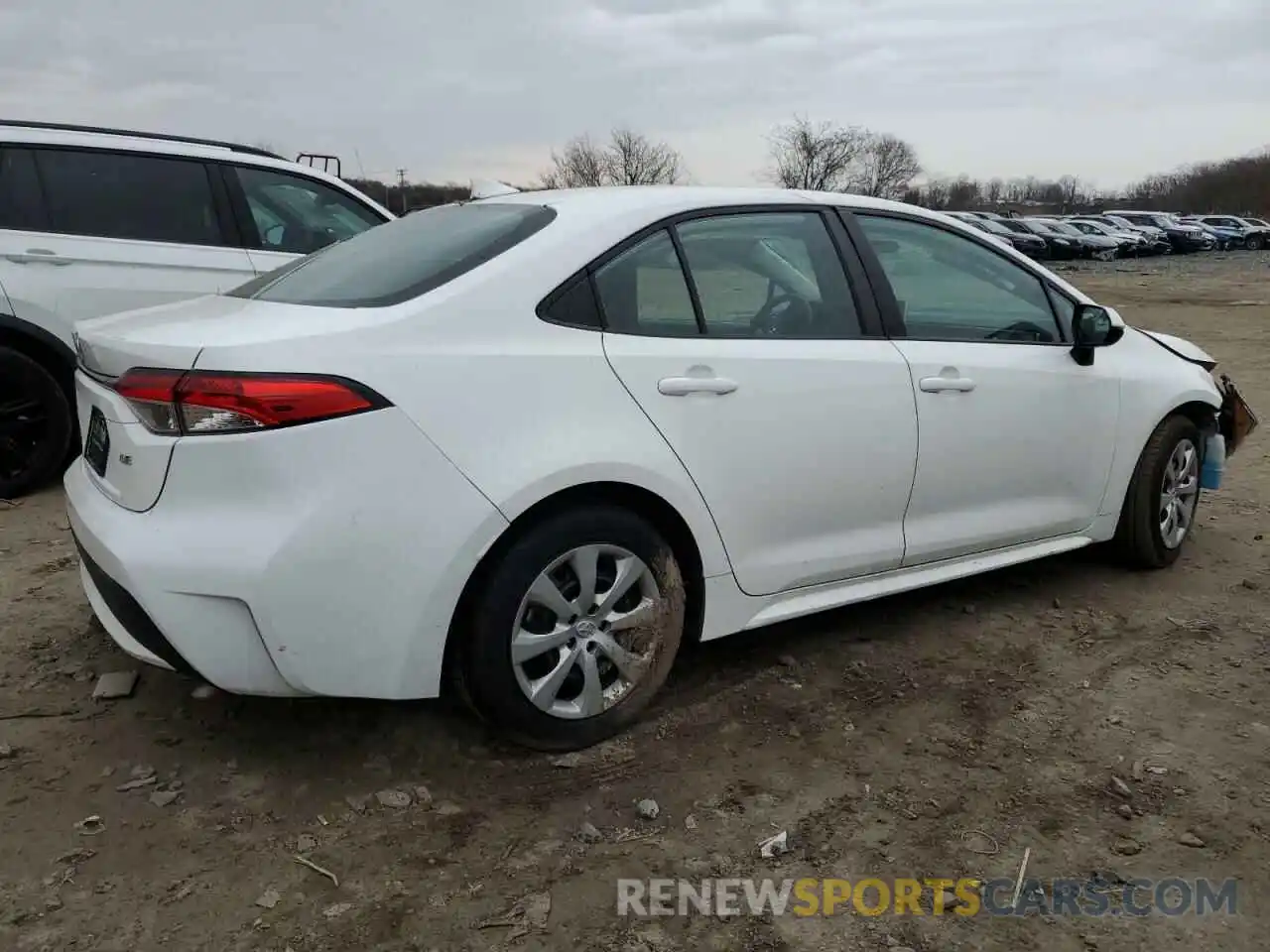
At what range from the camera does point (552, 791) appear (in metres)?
A: 2.69

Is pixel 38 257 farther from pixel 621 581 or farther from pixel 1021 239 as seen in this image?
pixel 1021 239

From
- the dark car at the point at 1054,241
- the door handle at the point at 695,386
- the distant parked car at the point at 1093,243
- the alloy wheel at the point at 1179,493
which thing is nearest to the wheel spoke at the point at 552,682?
the door handle at the point at 695,386

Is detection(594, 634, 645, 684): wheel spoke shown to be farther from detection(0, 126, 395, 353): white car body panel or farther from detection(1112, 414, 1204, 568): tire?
detection(0, 126, 395, 353): white car body panel

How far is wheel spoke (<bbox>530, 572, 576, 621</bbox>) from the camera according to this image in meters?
2.64

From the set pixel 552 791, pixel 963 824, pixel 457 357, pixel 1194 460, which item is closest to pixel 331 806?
pixel 552 791

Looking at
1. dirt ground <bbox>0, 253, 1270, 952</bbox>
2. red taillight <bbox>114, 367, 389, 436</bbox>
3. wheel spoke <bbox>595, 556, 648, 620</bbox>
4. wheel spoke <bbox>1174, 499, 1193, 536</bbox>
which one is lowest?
dirt ground <bbox>0, 253, 1270, 952</bbox>

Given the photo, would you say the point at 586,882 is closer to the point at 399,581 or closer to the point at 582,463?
the point at 399,581

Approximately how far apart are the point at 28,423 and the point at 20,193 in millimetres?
1171

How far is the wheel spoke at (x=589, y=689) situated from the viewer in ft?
9.16

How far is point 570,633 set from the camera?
8.97ft

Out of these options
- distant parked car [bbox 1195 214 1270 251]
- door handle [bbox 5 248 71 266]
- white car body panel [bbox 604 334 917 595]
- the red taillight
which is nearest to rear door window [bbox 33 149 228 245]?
door handle [bbox 5 248 71 266]

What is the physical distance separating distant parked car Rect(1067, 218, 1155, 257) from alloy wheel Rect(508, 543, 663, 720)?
39.6m

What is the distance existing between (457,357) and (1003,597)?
260 centimetres

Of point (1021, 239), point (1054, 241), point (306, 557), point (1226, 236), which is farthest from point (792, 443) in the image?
point (1226, 236)
